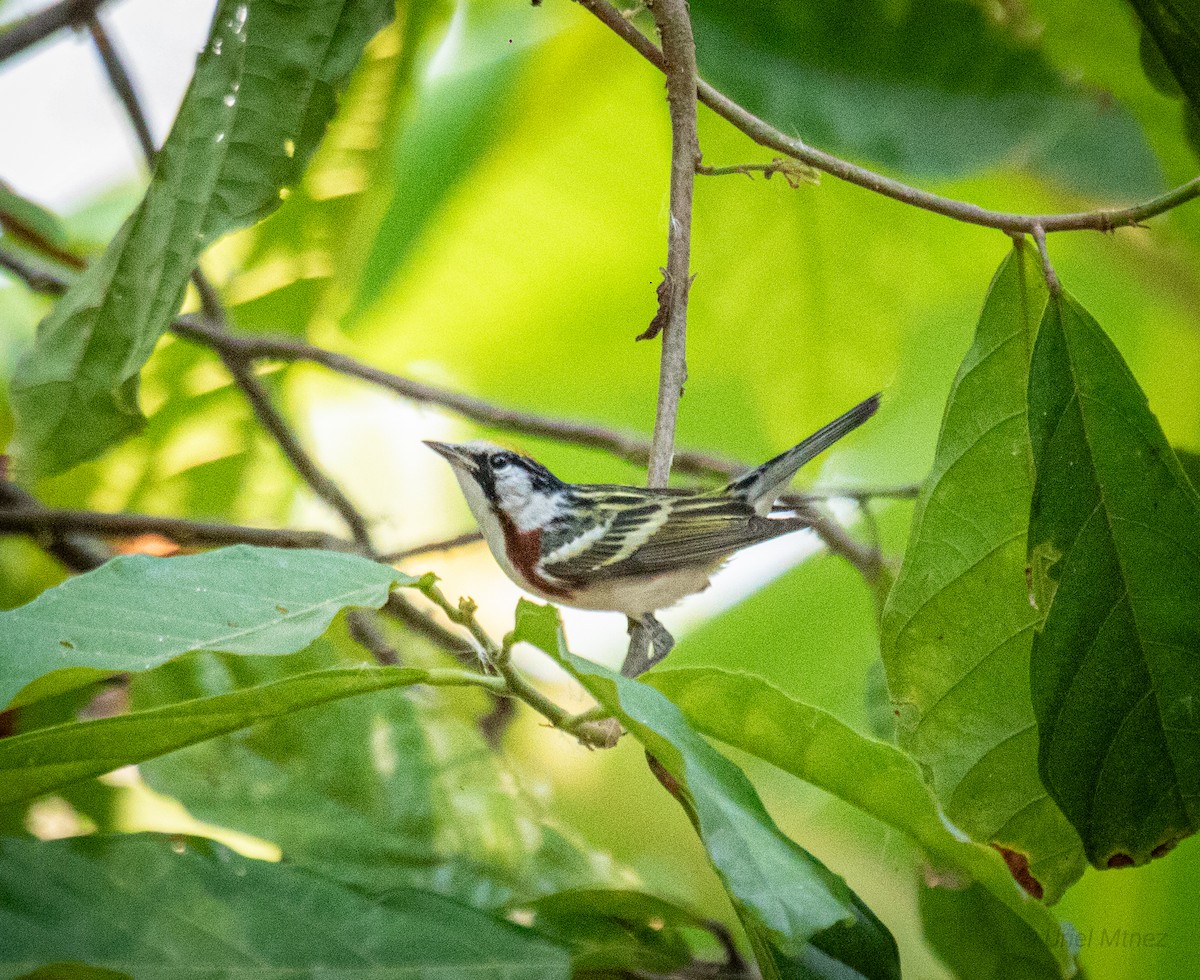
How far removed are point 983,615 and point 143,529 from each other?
81 centimetres

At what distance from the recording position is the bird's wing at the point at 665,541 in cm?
133

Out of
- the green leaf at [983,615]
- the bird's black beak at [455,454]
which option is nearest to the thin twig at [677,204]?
the green leaf at [983,615]

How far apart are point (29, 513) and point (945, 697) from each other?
2.88 feet

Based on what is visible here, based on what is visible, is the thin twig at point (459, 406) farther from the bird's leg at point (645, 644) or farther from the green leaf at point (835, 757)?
the green leaf at point (835, 757)

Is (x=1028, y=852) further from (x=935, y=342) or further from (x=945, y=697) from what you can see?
(x=935, y=342)

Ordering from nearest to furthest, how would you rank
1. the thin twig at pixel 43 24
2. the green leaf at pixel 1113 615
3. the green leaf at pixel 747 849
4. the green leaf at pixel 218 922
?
the green leaf at pixel 747 849 → the green leaf at pixel 218 922 → the green leaf at pixel 1113 615 → the thin twig at pixel 43 24

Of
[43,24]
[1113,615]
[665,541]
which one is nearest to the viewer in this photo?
[1113,615]

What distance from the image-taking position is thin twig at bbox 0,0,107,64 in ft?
3.61

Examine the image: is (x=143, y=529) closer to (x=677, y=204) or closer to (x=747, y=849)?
(x=677, y=204)

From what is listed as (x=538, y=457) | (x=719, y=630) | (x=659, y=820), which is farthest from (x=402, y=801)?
(x=538, y=457)

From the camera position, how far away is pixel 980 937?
0.86m

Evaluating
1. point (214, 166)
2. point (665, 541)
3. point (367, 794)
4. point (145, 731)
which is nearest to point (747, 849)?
point (145, 731)

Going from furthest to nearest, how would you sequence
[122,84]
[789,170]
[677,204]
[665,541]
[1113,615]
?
1. [665,541]
2. [122,84]
3. [789,170]
4. [677,204]
5. [1113,615]

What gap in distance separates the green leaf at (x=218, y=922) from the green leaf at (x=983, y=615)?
32 centimetres
